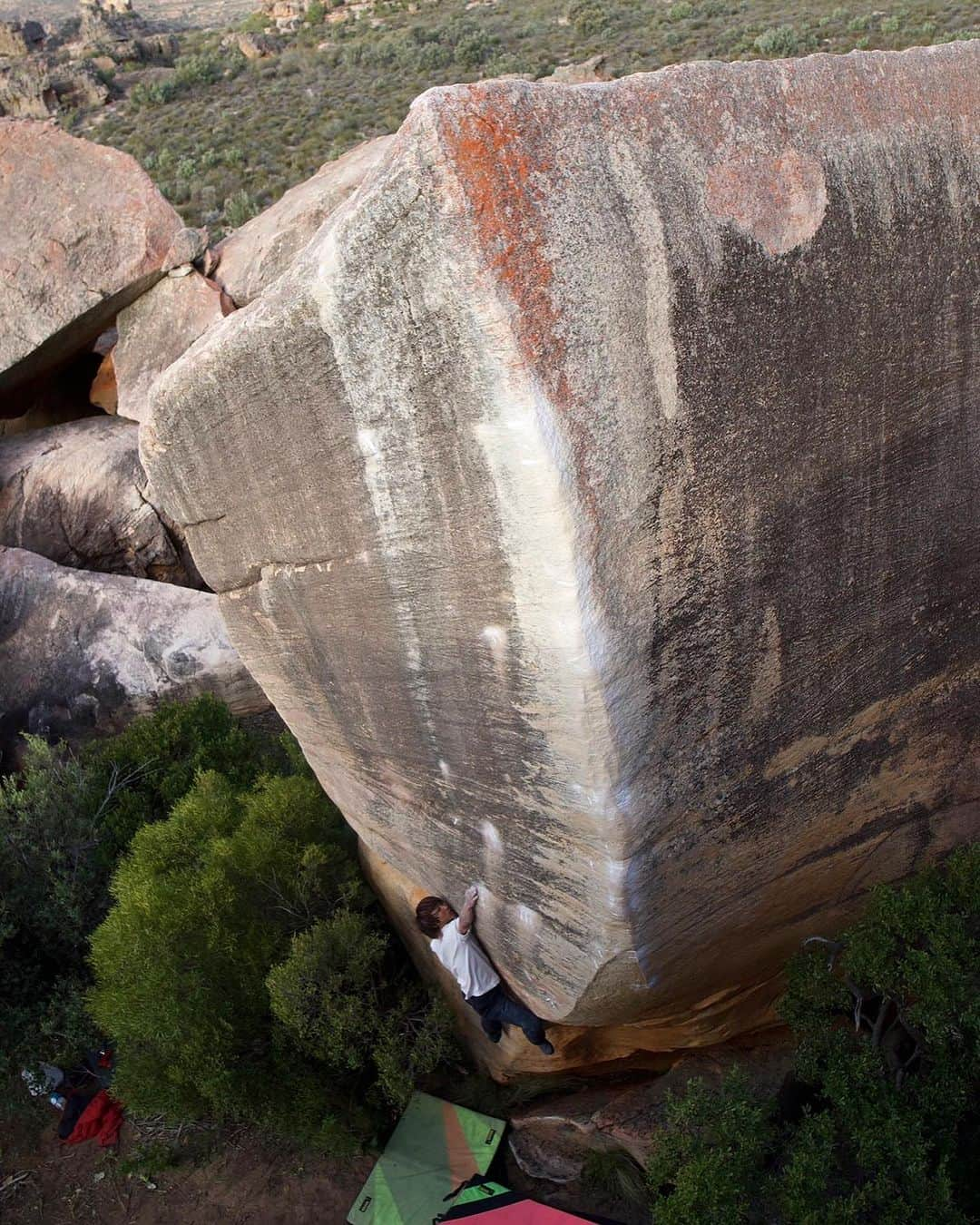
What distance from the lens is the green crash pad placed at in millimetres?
5684

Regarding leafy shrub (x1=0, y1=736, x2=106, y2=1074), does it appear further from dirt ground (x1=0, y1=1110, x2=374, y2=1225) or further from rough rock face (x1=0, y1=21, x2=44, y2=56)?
rough rock face (x1=0, y1=21, x2=44, y2=56)

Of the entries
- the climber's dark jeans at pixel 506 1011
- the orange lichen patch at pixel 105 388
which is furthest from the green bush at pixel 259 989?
the orange lichen patch at pixel 105 388

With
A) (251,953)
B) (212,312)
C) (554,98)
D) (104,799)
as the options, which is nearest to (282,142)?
(212,312)

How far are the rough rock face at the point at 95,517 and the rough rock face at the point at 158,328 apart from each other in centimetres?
69

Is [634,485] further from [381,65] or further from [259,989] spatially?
[381,65]

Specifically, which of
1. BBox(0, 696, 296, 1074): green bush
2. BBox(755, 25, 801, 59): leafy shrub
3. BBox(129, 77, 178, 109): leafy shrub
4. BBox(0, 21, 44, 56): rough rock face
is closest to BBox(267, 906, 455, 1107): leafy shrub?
BBox(0, 696, 296, 1074): green bush

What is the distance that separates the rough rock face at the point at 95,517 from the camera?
9.33 meters

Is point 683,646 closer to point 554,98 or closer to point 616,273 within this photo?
point 616,273

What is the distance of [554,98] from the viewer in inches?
107

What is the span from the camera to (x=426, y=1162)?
582 centimetres

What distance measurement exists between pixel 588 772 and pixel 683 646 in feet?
1.66

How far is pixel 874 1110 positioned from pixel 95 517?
802 cm

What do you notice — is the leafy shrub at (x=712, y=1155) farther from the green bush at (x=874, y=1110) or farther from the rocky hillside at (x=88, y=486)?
the rocky hillside at (x=88, y=486)

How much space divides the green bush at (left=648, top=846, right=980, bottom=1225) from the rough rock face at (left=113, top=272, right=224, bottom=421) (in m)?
8.12
